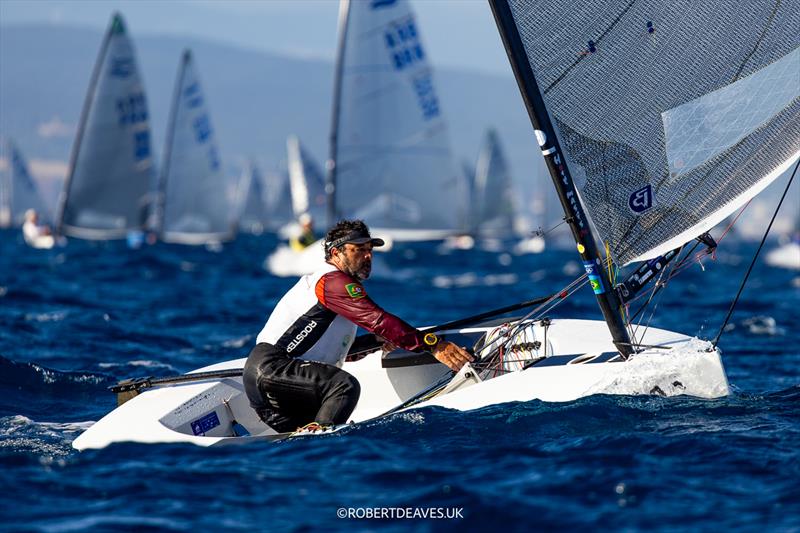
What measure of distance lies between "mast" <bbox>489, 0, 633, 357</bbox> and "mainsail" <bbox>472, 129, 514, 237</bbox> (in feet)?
156

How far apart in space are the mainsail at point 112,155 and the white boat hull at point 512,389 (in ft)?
83.4

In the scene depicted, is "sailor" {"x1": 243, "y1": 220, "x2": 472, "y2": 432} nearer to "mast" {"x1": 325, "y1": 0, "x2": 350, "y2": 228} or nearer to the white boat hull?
the white boat hull

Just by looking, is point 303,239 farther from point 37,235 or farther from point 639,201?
point 639,201

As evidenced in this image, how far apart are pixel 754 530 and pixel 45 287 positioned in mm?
13892

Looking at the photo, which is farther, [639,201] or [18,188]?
[18,188]

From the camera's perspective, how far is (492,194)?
54.1 m

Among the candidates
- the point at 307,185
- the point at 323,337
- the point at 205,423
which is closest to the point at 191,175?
the point at 307,185

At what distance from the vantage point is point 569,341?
6.48m

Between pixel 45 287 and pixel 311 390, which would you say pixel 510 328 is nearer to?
pixel 311 390

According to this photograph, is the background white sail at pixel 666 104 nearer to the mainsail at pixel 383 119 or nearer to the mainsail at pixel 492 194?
the mainsail at pixel 383 119

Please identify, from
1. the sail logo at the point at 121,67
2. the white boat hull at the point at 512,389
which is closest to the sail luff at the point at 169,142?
the sail logo at the point at 121,67

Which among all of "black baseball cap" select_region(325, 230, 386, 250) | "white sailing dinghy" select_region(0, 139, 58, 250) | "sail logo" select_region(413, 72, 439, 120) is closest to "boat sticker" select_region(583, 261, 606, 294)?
"black baseball cap" select_region(325, 230, 386, 250)

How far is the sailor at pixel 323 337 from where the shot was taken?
5535mm

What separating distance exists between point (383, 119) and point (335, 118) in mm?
1114
